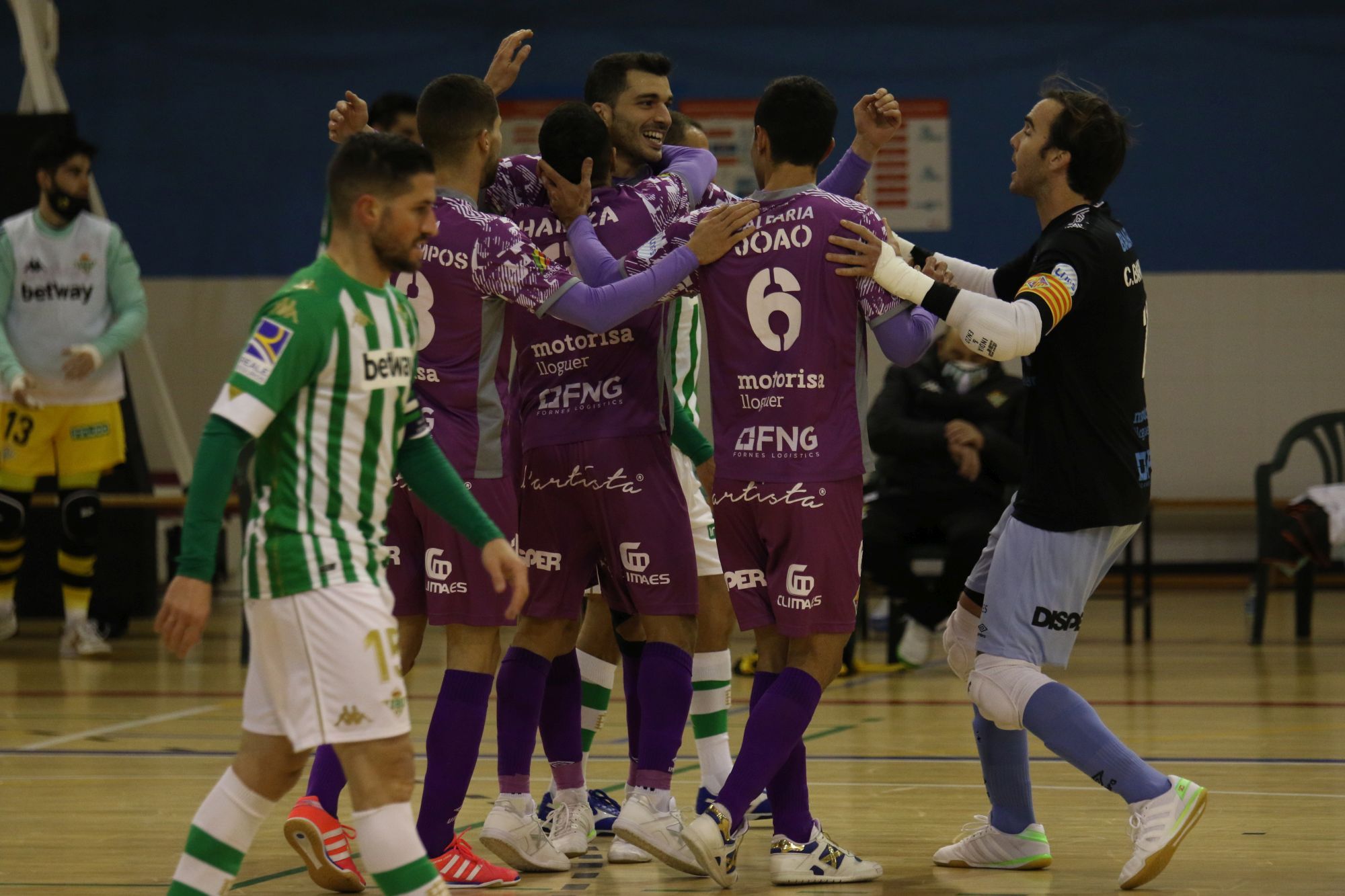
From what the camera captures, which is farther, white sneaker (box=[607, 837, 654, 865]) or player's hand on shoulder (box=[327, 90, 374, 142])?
player's hand on shoulder (box=[327, 90, 374, 142])

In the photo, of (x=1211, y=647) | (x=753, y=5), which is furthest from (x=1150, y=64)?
(x=1211, y=647)

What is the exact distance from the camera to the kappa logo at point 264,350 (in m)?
3.19

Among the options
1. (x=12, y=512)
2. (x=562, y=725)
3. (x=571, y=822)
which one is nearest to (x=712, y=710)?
(x=562, y=725)

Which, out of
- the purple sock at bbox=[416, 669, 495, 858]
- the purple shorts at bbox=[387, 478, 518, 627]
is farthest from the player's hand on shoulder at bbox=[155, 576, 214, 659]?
the purple sock at bbox=[416, 669, 495, 858]

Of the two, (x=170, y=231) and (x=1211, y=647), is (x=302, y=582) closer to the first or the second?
(x=1211, y=647)

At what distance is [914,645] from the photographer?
29.1ft

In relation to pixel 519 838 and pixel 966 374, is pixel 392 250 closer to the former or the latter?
pixel 519 838

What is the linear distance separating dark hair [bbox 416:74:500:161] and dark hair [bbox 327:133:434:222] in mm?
958

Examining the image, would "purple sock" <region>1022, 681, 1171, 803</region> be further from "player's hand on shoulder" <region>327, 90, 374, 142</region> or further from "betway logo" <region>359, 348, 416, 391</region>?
"player's hand on shoulder" <region>327, 90, 374, 142</region>

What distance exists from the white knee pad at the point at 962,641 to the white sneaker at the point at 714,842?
34.5 inches

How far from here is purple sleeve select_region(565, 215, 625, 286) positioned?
4402 mm

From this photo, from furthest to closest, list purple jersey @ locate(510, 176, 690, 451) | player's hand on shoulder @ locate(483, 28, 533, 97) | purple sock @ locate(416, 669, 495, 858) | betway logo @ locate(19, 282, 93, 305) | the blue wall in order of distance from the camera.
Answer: the blue wall → betway logo @ locate(19, 282, 93, 305) → player's hand on shoulder @ locate(483, 28, 533, 97) → purple jersey @ locate(510, 176, 690, 451) → purple sock @ locate(416, 669, 495, 858)

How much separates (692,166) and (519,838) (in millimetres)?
1961

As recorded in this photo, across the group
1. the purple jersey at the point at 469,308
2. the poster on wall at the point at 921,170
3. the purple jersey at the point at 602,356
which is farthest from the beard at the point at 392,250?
the poster on wall at the point at 921,170
